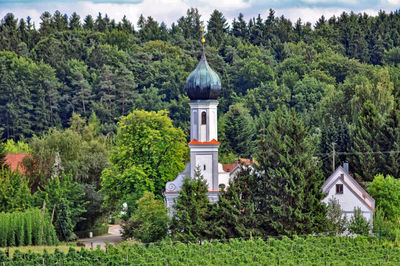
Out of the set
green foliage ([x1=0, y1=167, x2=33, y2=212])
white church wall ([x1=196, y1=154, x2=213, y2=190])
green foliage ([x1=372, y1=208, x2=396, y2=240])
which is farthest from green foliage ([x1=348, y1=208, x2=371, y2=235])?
green foliage ([x1=0, y1=167, x2=33, y2=212])

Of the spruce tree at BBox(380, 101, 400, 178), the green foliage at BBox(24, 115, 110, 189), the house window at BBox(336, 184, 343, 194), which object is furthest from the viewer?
the green foliage at BBox(24, 115, 110, 189)

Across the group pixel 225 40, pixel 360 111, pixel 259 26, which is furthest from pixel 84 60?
pixel 360 111

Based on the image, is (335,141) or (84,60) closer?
(335,141)

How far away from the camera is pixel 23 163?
229 feet

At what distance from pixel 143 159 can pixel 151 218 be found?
6989mm

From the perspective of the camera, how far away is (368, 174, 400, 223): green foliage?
5753 cm

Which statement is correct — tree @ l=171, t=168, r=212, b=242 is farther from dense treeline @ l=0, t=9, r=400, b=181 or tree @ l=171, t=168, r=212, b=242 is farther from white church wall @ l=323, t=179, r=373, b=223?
dense treeline @ l=0, t=9, r=400, b=181

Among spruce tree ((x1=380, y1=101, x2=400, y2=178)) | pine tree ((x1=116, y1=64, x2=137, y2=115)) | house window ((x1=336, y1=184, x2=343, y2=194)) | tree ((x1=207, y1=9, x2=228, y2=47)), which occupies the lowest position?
house window ((x1=336, y1=184, x2=343, y2=194))

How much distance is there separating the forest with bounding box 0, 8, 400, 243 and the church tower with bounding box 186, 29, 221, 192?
3.36 metres

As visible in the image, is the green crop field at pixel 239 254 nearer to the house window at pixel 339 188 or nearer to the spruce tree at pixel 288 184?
the spruce tree at pixel 288 184

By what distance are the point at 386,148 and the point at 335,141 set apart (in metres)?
4.59

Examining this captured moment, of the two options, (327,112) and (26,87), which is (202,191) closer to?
(327,112)

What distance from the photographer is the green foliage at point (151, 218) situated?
177ft

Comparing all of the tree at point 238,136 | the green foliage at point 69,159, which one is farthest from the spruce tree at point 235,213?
the tree at point 238,136
